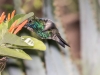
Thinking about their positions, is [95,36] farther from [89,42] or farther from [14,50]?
[14,50]

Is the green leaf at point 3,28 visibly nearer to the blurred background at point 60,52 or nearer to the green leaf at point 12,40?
the green leaf at point 12,40

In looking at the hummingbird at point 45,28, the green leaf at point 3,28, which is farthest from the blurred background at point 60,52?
the green leaf at point 3,28

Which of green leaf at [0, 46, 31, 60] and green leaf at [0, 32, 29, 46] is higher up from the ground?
green leaf at [0, 32, 29, 46]

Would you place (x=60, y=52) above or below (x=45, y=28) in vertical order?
below

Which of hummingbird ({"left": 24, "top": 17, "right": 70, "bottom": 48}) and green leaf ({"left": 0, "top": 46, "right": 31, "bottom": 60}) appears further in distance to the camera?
hummingbird ({"left": 24, "top": 17, "right": 70, "bottom": 48})

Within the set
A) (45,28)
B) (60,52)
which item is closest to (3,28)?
(45,28)

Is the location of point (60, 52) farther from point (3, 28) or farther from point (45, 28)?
point (3, 28)

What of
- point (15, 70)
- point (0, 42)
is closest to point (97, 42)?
point (15, 70)

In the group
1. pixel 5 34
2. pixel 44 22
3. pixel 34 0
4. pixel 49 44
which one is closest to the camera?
pixel 5 34

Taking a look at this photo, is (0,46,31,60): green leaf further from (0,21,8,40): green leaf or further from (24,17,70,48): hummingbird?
(24,17,70,48): hummingbird

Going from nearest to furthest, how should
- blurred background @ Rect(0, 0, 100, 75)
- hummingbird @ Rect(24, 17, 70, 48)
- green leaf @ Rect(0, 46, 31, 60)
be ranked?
green leaf @ Rect(0, 46, 31, 60), hummingbird @ Rect(24, 17, 70, 48), blurred background @ Rect(0, 0, 100, 75)

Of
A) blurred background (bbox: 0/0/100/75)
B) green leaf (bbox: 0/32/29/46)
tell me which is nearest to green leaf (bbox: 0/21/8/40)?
green leaf (bbox: 0/32/29/46)
